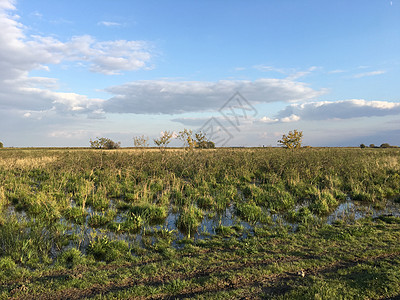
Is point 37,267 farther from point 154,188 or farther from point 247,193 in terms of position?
point 247,193

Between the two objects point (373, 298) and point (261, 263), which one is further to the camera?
point (261, 263)

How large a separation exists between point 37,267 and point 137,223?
3.53 metres

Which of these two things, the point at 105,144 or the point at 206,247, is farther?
the point at 105,144

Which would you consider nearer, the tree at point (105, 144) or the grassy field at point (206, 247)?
the grassy field at point (206, 247)

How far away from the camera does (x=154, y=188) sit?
14.5 metres

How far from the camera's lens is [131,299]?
459 cm

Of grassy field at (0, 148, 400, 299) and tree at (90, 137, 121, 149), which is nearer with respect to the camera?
grassy field at (0, 148, 400, 299)

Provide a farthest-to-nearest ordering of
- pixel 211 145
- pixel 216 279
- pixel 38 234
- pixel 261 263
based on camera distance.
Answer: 1. pixel 211 145
2. pixel 38 234
3. pixel 261 263
4. pixel 216 279

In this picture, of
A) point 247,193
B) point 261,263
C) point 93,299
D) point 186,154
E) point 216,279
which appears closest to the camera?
point 93,299

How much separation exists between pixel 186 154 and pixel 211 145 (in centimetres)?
4800

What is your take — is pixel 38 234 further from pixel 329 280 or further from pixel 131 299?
pixel 329 280

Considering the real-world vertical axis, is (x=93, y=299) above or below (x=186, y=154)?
below

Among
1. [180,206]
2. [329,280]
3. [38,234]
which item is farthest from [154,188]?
[329,280]

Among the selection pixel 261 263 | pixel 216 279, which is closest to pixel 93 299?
pixel 216 279
